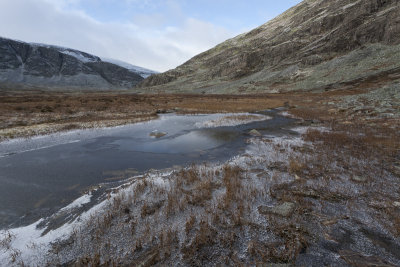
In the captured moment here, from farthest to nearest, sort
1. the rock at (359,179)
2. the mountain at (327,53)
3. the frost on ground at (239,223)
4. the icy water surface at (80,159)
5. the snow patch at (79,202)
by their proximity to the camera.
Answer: the mountain at (327,53), the rock at (359,179), the icy water surface at (80,159), the snow patch at (79,202), the frost on ground at (239,223)

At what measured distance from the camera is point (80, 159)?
Result: 1190cm

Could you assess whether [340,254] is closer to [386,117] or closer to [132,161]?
[132,161]

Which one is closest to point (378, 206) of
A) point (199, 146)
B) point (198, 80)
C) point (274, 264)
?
point (274, 264)

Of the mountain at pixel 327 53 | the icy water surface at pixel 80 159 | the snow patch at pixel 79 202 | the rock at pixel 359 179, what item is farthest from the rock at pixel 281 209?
the mountain at pixel 327 53

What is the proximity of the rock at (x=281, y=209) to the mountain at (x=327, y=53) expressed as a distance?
195 feet

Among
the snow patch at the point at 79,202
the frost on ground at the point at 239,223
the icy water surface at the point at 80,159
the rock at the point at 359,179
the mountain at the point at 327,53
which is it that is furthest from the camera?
the mountain at the point at 327,53

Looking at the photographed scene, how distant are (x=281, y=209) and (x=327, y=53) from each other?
10166 centimetres

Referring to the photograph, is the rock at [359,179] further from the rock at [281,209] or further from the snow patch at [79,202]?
the snow patch at [79,202]

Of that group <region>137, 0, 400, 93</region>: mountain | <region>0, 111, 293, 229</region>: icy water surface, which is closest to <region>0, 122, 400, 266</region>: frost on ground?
<region>0, 111, 293, 229</region>: icy water surface

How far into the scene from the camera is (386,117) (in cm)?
1970

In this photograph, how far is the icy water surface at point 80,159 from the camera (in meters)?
7.24

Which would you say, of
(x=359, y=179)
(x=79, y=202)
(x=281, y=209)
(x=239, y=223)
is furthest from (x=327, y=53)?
(x=79, y=202)

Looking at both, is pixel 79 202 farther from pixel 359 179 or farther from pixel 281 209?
pixel 359 179

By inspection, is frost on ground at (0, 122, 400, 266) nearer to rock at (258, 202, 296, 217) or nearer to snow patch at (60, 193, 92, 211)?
rock at (258, 202, 296, 217)
